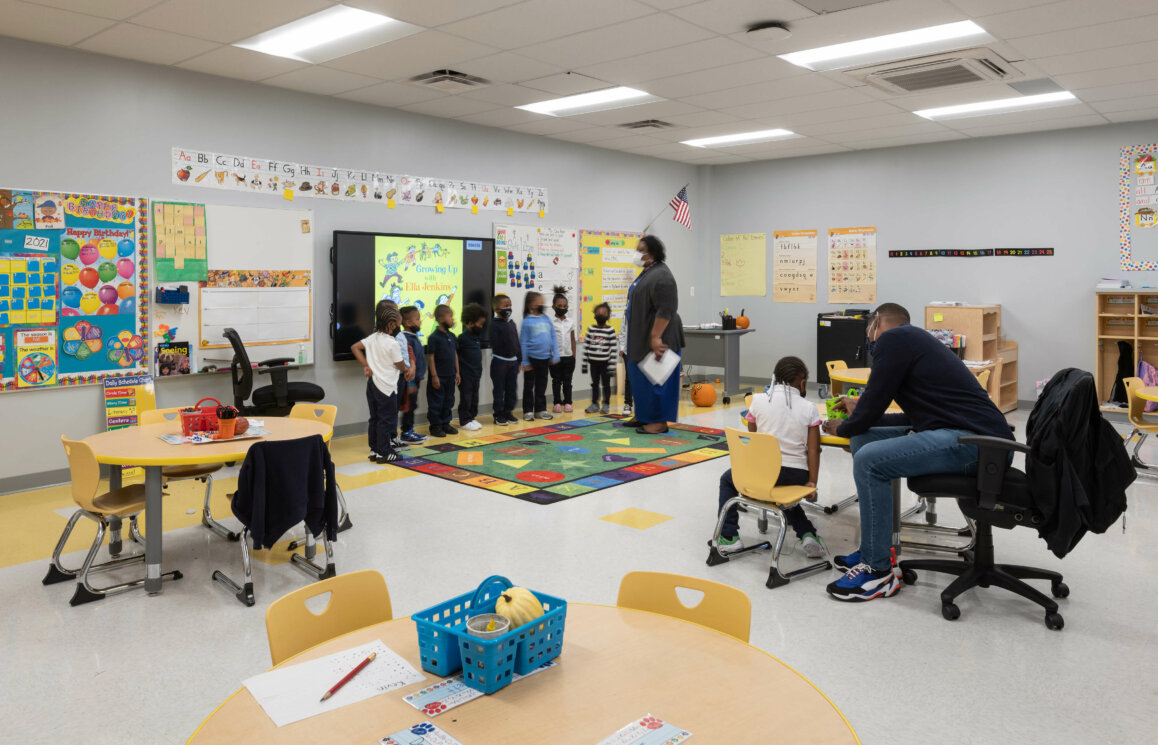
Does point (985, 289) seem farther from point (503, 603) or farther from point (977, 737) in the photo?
point (503, 603)

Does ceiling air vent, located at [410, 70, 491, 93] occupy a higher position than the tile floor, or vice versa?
ceiling air vent, located at [410, 70, 491, 93]

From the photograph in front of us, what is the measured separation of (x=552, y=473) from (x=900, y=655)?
3.22m

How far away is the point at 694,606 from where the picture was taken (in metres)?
2.01

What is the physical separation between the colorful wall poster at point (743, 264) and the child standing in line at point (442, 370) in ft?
16.0

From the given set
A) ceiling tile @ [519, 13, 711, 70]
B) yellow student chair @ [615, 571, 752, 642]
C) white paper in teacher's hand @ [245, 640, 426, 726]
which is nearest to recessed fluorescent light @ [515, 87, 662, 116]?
ceiling tile @ [519, 13, 711, 70]

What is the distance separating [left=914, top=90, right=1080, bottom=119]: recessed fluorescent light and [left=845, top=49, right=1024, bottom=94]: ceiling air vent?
943mm

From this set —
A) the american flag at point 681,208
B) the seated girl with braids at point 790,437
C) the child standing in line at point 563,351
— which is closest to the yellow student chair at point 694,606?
the seated girl with braids at point 790,437

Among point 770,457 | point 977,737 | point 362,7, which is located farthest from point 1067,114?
point 977,737

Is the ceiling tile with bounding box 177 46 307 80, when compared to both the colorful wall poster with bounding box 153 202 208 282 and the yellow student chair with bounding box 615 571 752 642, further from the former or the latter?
the yellow student chair with bounding box 615 571 752 642

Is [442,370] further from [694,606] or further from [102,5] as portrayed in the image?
[694,606]

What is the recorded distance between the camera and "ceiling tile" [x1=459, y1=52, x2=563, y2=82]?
5.77 meters

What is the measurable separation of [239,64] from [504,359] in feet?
11.2

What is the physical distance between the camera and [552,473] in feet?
19.7

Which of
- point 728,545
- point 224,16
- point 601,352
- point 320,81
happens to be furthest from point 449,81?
point 728,545
